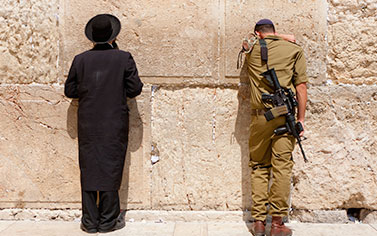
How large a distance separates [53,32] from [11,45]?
1.31 feet

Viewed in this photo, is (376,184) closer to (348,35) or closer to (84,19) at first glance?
(348,35)

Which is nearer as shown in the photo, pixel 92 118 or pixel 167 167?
pixel 92 118

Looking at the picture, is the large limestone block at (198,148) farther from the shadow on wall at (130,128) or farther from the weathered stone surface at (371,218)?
the weathered stone surface at (371,218)

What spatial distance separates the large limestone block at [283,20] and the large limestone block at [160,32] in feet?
0.50

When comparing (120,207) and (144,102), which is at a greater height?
(144,102)

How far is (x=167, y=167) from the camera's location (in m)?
4.05

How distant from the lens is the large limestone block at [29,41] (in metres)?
4.01

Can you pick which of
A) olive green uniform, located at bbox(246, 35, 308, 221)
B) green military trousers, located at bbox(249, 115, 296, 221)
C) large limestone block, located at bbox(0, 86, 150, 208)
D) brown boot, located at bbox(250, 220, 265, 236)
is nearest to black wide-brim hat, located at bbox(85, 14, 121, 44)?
large limestone block, located at bbox(0, 86, 150, 208)

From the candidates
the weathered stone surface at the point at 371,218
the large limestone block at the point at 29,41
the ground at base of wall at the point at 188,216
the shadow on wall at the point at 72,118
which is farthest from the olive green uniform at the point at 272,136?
the large limestone block at the point at 29,41

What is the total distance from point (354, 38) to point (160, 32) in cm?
174

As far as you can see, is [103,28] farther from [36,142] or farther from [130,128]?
[36,142]

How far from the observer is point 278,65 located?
141 inches

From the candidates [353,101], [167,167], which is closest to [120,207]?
[167,167]

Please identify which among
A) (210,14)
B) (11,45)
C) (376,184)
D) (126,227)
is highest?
(210,14)
